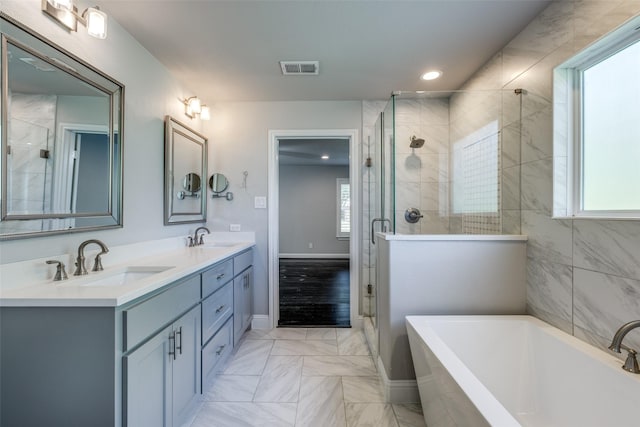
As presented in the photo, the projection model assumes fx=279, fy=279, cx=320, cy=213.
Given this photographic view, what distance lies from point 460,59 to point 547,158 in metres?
1.07

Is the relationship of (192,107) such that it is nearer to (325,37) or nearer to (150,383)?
(325,37)

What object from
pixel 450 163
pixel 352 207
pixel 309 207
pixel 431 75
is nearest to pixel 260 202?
pixel 352 207

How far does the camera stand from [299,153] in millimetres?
5520

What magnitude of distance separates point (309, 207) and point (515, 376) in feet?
17.8

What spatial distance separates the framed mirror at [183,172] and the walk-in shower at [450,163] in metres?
1.72

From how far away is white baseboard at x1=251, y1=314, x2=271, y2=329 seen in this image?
294 cm

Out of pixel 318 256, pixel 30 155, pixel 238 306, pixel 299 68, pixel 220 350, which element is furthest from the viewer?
pixel 318 256

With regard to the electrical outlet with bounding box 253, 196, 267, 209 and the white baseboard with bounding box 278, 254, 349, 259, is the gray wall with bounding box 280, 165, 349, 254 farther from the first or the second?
the electrical outlet with bounding box 253, 196, 267, 209

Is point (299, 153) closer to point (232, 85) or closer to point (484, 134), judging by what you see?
point (232, 85)

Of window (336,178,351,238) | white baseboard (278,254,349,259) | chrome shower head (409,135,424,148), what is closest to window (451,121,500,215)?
chrome shower head (409,135,424,148)

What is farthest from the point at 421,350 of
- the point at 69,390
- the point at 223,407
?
the point at 69,390

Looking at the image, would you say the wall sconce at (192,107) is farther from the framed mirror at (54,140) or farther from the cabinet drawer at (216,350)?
the cabinet drawer at (216,350)

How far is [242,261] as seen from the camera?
2549 mm

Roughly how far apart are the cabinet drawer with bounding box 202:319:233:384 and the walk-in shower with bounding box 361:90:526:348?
4.75ft
